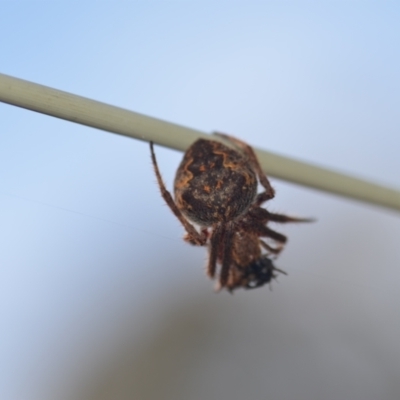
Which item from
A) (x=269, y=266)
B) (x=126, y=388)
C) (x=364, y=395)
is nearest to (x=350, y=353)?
(x=364, y=395)

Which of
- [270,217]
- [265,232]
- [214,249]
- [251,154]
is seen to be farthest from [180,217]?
[265,232]

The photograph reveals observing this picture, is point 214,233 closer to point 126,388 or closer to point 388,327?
point 126,388

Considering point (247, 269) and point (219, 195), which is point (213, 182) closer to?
point (219, 195)

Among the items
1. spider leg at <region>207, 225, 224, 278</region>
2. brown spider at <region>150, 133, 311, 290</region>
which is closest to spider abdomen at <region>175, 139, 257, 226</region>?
brown spider at <region>150, 133, 311, 290</region>

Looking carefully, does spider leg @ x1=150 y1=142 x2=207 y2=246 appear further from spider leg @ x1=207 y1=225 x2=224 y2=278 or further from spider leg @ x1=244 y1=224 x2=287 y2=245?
spider leg @ x1=244 y1=224 x2=287 y2=245

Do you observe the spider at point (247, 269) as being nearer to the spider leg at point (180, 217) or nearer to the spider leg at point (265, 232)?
the spider leg at point (265, 232)

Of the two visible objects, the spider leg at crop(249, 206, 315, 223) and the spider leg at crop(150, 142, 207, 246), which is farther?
the spider leg at crop(249, 206, 315, 223)

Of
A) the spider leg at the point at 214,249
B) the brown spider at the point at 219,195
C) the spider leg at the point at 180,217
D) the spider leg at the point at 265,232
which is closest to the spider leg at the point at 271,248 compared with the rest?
the spider leg at the point at 265,232
